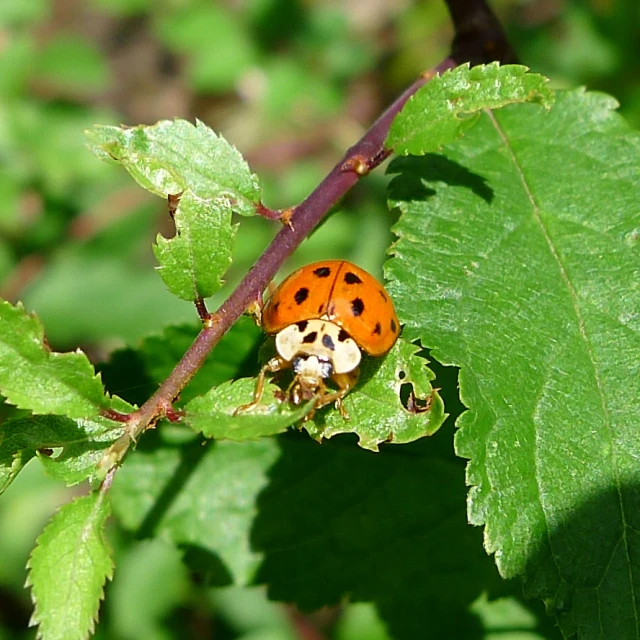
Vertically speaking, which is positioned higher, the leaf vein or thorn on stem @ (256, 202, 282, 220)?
thorn on stem @ (256, 202, 282, 220)

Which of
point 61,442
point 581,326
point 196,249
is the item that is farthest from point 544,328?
point 61,442

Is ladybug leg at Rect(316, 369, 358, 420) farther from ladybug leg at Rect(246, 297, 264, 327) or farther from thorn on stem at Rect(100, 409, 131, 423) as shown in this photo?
thorn on stem at Rect(100, 409, 131, 423)

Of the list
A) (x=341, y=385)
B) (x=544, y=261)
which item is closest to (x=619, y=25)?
(x=544, y=261)

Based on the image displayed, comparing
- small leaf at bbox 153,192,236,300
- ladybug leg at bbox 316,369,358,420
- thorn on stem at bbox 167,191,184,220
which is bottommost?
ladybug leg at bbox 316,369,358,420

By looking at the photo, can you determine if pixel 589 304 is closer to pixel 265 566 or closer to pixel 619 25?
pixel 265 566

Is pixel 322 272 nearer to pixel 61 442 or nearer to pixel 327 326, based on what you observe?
pixel 327 326

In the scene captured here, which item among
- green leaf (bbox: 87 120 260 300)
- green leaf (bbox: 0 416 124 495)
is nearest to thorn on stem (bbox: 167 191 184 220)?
green leaf (bbox: 87 120 260 300)
